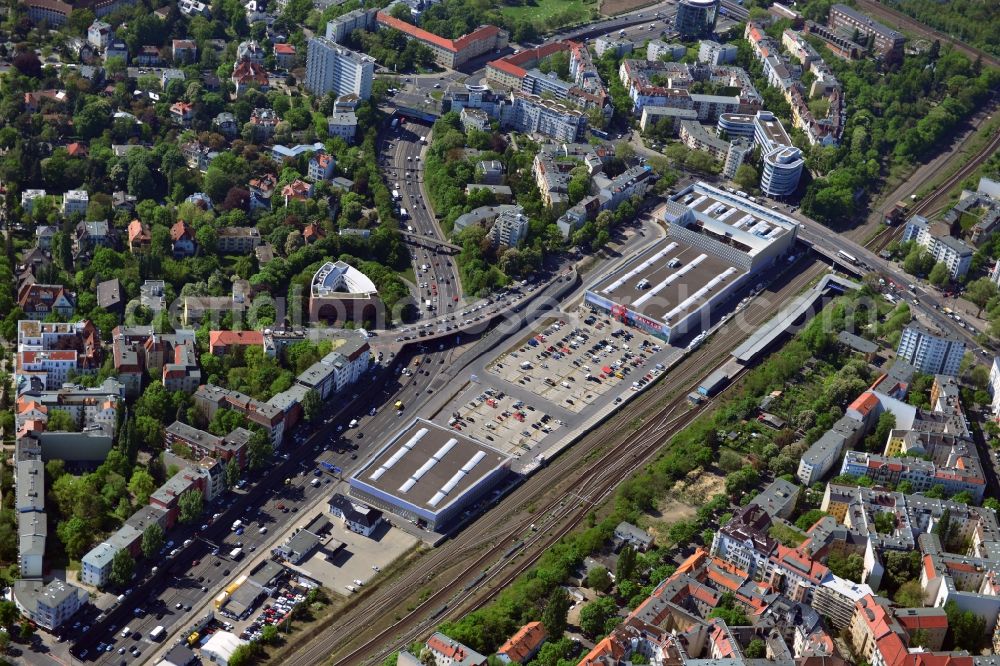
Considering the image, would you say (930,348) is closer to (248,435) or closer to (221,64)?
(248,435)

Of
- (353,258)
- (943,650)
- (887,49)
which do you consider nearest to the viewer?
(943,650)

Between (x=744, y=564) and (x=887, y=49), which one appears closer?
(x=744, y=564)

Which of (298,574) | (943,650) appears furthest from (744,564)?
(298,574)

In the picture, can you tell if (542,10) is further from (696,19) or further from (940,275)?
(940,275)

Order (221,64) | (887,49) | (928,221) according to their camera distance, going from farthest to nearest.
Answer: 1. (887,49)
2. (221,64)
3. (928,221)

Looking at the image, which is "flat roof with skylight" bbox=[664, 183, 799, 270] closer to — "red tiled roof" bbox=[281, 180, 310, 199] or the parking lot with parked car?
the parking lot with parked car

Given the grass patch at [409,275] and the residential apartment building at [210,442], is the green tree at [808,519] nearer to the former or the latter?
the residential apartment building at [210,442]

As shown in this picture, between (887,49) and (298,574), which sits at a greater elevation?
(887,49)

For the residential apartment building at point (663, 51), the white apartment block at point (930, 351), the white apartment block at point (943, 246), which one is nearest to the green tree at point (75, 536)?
the white apartment block at point (930, 351)
